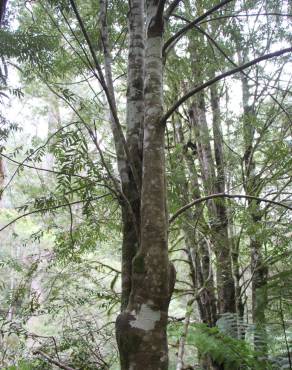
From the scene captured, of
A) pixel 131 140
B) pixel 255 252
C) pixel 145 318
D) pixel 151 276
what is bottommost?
pixel 145 318

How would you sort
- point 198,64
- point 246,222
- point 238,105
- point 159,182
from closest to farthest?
point 159,182 < point 246,222 < point 198,64 < point 238,105

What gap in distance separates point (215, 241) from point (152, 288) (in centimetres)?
204

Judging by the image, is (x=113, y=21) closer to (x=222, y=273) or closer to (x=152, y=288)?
(x=222, y=273)

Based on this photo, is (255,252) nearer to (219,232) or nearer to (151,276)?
(219,232)

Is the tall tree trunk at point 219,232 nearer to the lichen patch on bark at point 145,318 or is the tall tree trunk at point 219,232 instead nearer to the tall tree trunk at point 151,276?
the tall tree trunk at point 151,276

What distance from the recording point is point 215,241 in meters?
3.24

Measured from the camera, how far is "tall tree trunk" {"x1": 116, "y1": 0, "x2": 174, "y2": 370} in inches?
48.3

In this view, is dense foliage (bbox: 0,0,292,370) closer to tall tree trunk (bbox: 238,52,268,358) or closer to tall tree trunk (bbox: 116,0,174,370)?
tall tree trunk (bbox: 238,52,268,358)

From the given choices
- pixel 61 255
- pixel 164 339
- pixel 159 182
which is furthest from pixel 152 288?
pixel 61 255

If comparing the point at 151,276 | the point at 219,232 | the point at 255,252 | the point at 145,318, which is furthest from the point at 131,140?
the point at 255,252

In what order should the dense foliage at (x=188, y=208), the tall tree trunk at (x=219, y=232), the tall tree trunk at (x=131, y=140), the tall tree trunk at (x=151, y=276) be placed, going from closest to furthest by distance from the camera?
the tall tree trunk at (x=151, y=276) → the tall tree trunk at (x=131, y=140) → the dense foliage at (x=188, y=208) → the tall tree trunk at (x=219, y=232)

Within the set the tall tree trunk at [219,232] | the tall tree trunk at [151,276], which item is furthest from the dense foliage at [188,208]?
the tall tree trunk at [151,276]

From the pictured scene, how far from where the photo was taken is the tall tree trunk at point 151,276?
1.23 metres

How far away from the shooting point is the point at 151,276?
1.30m
